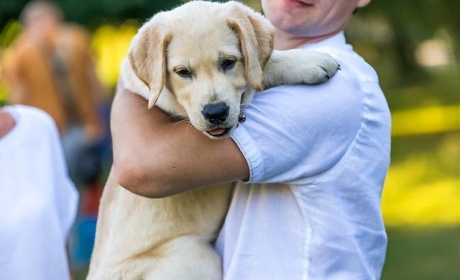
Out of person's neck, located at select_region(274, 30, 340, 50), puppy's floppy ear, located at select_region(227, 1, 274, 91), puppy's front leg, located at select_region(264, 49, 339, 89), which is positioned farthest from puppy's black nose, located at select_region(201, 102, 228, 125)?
person's neck, located at select_region(274, 30, 340, 50)

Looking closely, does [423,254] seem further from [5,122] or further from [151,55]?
[151,55]

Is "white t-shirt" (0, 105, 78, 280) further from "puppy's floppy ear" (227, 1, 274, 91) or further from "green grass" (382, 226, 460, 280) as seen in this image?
"green grass" (382, 226, 460, 280)

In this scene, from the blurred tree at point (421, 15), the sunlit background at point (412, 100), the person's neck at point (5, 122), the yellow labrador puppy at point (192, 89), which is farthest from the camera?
the blurred tree at point (421, 15)

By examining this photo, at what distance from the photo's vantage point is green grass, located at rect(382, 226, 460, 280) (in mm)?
10094

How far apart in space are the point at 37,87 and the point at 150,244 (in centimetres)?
766

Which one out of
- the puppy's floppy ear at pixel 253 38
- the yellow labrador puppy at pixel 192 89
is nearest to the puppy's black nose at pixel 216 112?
the yellow labrador puppy at pixel 192 89

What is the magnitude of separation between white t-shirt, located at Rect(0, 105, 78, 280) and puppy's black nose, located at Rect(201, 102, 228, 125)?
1334 millimetres

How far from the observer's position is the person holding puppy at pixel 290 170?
327 centimetres

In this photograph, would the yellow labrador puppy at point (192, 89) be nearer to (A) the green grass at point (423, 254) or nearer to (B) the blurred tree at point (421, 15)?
(A) the green grass at point (423, 254)

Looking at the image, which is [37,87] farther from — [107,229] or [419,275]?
[107,229]

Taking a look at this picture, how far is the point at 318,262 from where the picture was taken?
3.35 m

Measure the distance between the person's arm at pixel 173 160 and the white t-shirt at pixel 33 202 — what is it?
3.33ft

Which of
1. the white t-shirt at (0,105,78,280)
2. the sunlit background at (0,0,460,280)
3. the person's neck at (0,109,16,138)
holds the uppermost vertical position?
the person's neck at (0,109,16,138)

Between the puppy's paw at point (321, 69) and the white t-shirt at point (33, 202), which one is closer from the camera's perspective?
the puppy's paw at point (321, 69)
